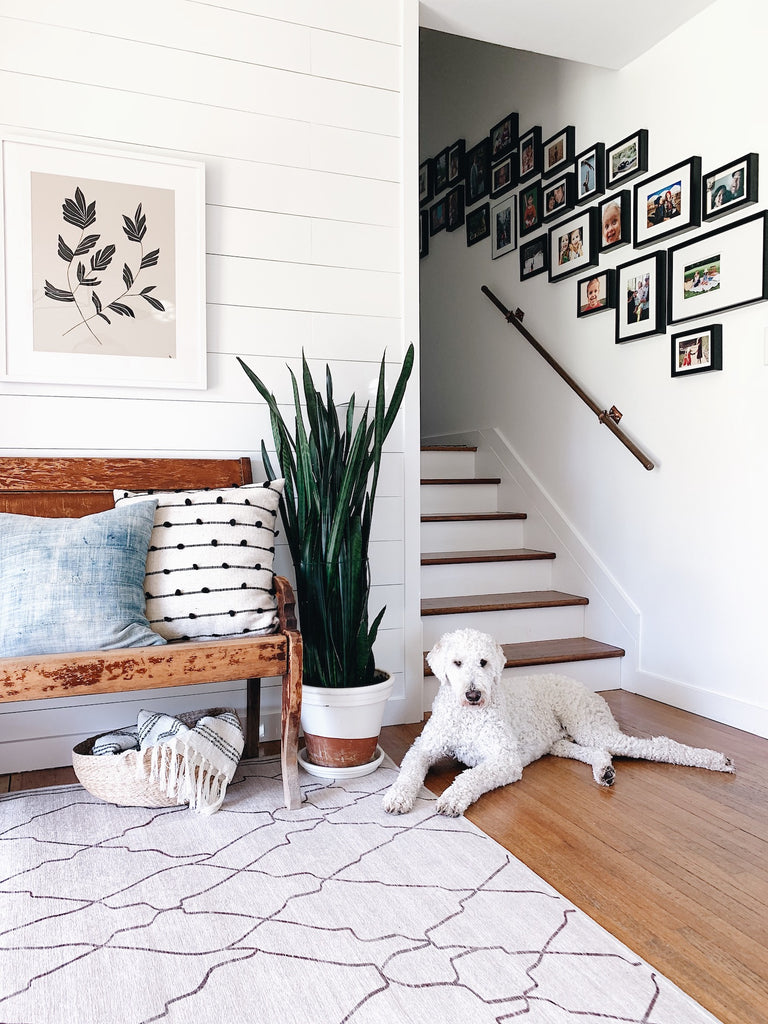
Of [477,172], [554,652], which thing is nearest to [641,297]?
[554,652]

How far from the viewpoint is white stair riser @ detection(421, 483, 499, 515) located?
3.73 meters

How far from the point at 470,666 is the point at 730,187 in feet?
6.00

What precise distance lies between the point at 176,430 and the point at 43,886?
1339 mm

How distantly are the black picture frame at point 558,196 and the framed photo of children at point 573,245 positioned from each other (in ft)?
0.18

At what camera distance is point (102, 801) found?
2012mm

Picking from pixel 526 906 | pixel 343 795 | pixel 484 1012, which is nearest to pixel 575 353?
pixel 343 795

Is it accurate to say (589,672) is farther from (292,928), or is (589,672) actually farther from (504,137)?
(504,137)

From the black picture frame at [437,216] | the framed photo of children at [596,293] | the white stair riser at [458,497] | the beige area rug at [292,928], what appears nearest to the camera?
the beige area rug at [292,928]

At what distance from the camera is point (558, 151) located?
3477mm

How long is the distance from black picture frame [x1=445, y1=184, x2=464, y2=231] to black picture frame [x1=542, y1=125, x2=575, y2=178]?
0.79m

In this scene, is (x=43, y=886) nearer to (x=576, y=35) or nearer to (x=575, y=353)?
(x=575, y=353)

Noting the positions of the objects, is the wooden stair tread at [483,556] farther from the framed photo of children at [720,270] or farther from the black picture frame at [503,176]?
the black picture frame at [503,176]

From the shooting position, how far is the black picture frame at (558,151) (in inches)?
134

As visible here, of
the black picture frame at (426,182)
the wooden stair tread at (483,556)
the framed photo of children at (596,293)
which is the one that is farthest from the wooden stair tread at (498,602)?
the black picture frame at (426,182)
